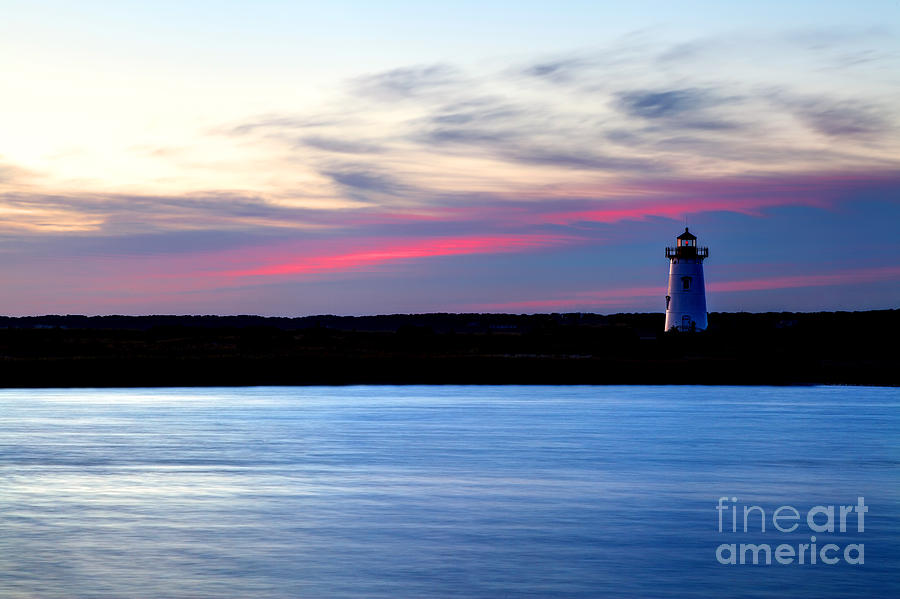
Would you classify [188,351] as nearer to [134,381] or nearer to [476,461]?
[134,381]

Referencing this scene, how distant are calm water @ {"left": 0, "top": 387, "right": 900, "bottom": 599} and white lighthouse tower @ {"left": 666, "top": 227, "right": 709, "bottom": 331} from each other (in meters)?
27.8

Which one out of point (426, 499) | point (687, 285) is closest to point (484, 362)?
point (687, 285)

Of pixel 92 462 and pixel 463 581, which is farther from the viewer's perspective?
pixel 92 462

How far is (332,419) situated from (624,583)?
24.5 metres

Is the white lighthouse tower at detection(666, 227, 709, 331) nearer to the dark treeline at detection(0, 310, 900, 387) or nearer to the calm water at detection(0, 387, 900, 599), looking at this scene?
the dark treeline at detection(0, 310, 900, 387)

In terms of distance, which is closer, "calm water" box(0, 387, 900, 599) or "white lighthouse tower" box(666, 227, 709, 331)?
"calm water" box(0, 387, 900, 599)

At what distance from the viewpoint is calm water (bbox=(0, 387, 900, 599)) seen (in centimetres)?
1327

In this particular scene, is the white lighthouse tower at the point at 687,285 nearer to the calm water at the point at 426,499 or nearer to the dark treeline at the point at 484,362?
the dark treeline at the point at 484,362

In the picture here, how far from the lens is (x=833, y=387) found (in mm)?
55906

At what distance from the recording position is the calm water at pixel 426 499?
1327 centimetres

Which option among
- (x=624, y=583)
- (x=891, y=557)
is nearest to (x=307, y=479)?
(x=624, y=583)

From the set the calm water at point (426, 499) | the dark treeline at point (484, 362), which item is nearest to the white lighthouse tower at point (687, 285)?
the dark treeline at point (484, 362)

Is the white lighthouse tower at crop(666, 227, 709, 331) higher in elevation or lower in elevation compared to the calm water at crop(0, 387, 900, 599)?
higher

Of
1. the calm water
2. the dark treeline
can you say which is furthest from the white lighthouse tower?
the calm water
